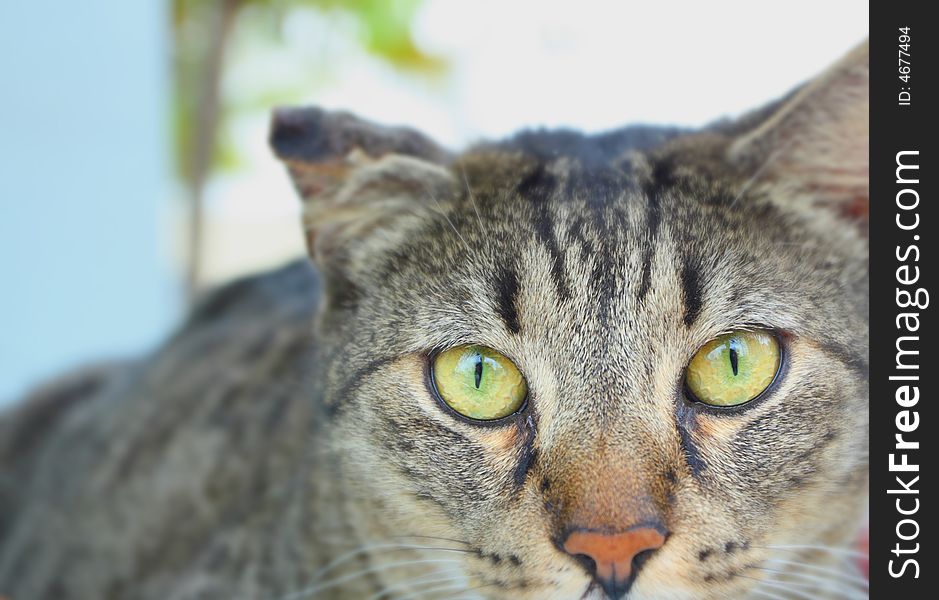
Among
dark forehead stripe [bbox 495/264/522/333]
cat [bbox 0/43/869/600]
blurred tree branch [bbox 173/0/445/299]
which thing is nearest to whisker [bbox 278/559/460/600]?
cat [bbox 0/43/869/600]

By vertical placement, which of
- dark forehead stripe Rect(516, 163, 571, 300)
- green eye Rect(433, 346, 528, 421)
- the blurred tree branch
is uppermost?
the blurred tree branch

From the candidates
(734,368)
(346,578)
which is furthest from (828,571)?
(346,578)

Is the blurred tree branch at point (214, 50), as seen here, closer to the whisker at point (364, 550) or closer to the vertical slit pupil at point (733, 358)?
the whisker at point (364, 550)

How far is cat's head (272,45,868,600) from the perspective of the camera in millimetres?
1356

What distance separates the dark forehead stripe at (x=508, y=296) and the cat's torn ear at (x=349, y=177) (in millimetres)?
257

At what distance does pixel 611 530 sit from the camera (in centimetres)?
129

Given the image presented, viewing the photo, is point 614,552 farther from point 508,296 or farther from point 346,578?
point 346,578

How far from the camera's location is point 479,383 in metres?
1.52

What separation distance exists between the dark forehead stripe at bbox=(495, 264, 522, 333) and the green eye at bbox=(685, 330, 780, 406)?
0.97 ft

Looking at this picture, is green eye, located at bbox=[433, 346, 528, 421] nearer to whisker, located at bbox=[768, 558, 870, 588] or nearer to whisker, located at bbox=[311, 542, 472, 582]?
whisker, located at bbox=[311, 542, 472, 582]

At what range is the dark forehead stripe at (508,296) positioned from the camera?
149 centimetres
